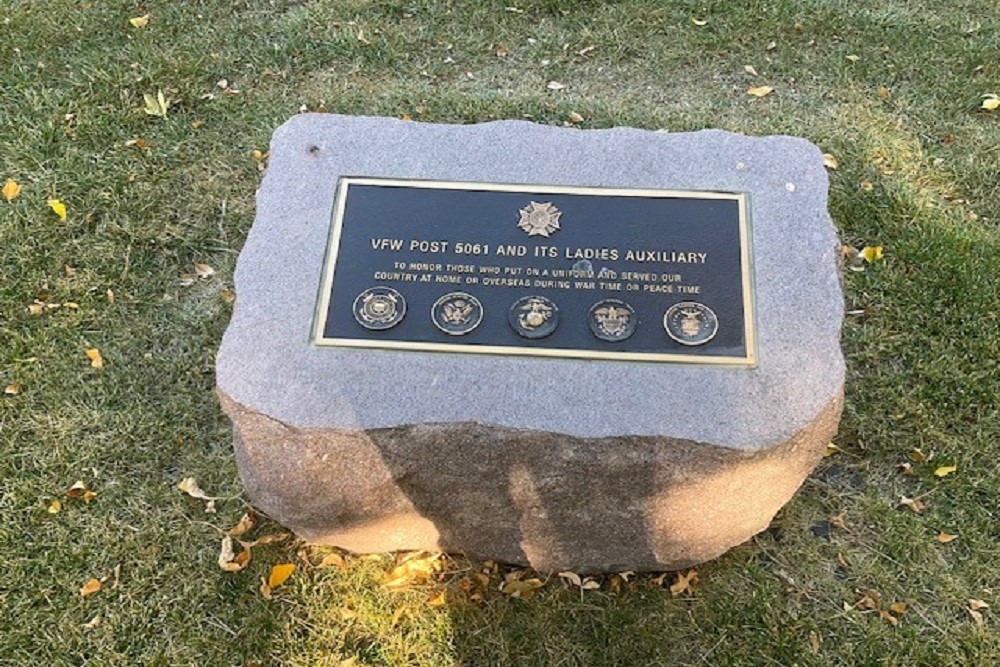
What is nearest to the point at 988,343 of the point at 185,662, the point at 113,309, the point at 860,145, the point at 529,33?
the point at 860,145

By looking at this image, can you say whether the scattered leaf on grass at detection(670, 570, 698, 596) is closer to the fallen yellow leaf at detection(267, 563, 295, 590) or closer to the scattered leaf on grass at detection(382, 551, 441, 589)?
the scattered leaf on grass at detection(382, 551, 441, 589)

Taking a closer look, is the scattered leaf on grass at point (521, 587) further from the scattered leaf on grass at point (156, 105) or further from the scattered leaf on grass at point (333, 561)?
the scattered leaf on grass at point (156, 105)

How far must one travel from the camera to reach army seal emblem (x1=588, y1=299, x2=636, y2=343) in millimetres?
2932

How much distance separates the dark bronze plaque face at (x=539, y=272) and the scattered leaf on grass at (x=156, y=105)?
7.61 ft

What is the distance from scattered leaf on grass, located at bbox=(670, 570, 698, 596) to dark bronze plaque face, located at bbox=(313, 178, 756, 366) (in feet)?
3.34

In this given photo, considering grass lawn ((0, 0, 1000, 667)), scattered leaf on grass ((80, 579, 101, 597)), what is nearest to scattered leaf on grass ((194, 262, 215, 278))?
grass lawn ((0, 0, 1000, 667))

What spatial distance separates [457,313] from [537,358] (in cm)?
31

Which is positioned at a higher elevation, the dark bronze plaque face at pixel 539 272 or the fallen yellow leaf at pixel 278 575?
the dark bronze plaque face at pixel 539 272

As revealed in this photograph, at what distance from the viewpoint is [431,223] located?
3.19 metres

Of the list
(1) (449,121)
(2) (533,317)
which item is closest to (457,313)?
(2) (533,317)

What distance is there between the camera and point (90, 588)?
11.2 ft

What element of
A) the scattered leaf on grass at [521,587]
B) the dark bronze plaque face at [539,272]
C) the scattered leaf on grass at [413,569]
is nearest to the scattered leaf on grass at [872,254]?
the dark bronze plaque face at [539,272]

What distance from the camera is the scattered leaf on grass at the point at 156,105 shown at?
5.06 m

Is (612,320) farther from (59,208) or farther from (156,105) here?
(156,105)
